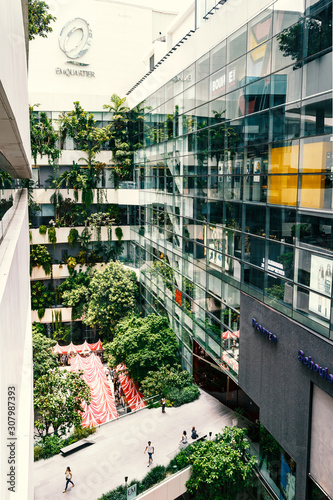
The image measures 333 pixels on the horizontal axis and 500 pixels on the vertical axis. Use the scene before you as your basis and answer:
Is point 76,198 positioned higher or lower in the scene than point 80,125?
lower

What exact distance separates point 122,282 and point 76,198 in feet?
33.9

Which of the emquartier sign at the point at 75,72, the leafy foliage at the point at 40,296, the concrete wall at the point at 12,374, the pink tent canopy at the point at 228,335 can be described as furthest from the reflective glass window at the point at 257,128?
the emquartier sign at the point at 75,72

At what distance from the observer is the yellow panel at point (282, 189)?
1451 centimetres

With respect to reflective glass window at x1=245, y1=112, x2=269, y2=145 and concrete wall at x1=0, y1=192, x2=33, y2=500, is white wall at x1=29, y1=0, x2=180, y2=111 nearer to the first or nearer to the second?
reflective glass window at x1=245, y1=112, x2=269, y2=145

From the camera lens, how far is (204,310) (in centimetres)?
2345

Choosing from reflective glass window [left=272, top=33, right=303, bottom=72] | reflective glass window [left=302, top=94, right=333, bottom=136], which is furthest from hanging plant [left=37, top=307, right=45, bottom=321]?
reflective glass window [left=302, top=94, right=333, bottom=136]

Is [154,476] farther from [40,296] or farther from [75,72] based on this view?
[75,72]

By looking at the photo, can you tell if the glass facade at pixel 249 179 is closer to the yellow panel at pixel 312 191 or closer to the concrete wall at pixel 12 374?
the yellow panel at pixel 312 191

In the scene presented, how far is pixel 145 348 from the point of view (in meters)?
26.5

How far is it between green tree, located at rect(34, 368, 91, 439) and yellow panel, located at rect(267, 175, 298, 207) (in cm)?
1420

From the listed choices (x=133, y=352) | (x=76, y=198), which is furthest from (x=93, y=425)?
(x=76, y=198)

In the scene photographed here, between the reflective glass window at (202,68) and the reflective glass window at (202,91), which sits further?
the reflective glass window at (202,91)

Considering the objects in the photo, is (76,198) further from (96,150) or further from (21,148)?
(21,148)

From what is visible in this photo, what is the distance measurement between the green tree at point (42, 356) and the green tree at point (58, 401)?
3851mm
